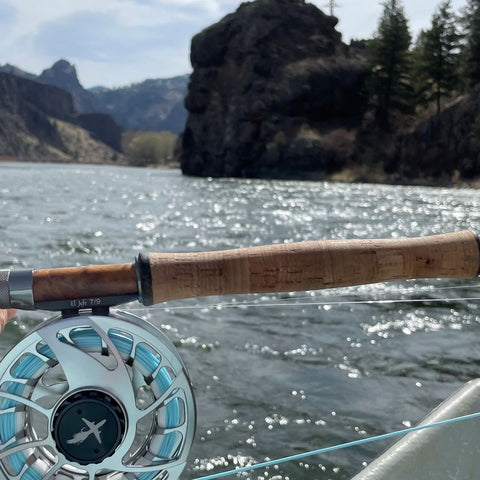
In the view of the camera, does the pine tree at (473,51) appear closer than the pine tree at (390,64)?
Yes

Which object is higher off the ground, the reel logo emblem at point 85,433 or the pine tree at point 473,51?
the pine tree at point 473,51

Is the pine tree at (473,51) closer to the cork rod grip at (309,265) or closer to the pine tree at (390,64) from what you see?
the pine tree at (390,64)

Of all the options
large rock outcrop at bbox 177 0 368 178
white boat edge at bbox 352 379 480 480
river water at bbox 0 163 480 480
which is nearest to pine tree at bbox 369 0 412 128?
large rock outcrop at bbox 177 0 368 178

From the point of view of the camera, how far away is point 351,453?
167 inches

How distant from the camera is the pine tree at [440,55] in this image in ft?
190

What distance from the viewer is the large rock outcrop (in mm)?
63219

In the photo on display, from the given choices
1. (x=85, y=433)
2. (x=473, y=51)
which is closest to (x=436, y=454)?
(x=85, y=433)

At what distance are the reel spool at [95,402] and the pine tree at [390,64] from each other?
6734 centimetres

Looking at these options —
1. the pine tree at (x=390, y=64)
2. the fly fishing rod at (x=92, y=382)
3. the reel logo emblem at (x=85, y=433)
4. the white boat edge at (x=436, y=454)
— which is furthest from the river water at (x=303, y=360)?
the pine tree at (x=390, y=64)

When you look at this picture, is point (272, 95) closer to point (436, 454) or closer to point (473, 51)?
point (473, 51)

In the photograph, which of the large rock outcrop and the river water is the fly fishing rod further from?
the large rock outcrop

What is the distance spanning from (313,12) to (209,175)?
74.8ft

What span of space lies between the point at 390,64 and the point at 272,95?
12820mm

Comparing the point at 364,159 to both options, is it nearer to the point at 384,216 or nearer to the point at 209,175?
the point at 209,175
